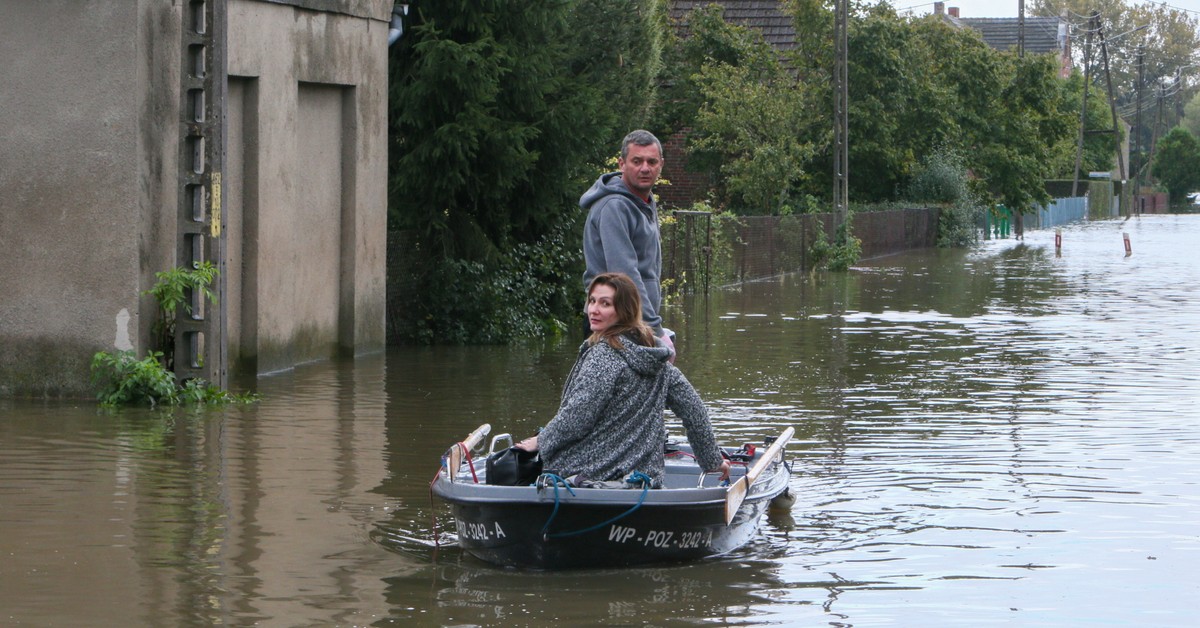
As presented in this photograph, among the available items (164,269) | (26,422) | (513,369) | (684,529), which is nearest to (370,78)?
(513,369)

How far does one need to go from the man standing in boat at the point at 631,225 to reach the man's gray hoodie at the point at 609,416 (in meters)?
0.65

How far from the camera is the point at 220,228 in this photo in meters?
14.3

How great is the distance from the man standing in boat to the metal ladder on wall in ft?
18.8

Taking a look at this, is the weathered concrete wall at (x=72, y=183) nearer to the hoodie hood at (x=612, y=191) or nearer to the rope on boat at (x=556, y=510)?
the hoodie hood at (x=612, y=191)

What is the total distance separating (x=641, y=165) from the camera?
29.7 feet

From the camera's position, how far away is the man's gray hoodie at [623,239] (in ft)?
29.6

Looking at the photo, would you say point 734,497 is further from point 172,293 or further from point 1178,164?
point 1178,164

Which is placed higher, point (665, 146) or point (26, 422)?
point (665, 146)

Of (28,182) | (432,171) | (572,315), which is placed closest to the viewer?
(28,182)

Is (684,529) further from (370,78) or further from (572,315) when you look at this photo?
(572,315)

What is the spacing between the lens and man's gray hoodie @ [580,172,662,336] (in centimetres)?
902

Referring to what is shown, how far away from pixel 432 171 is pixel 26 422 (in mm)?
7489

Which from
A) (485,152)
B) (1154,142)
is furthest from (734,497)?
(1154,142)

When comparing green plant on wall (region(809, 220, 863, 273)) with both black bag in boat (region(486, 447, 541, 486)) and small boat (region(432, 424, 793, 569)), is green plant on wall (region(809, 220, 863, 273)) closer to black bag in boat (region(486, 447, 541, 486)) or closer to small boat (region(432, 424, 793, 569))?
small boat (region(432, 424, 793, 569))
